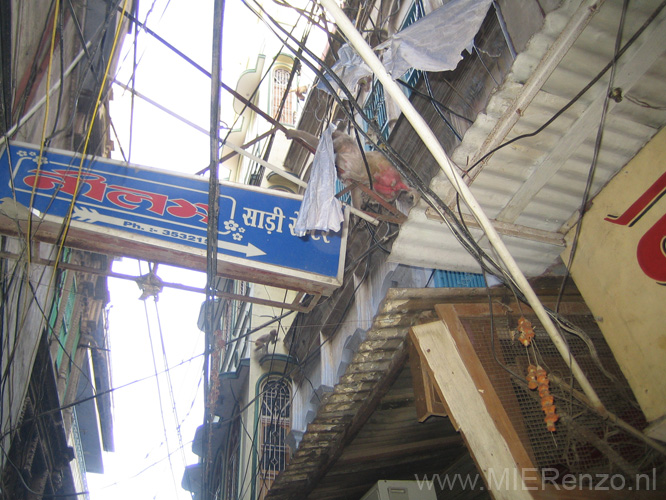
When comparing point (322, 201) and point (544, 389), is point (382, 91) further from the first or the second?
point (544, 389)

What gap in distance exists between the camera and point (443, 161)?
284 cm

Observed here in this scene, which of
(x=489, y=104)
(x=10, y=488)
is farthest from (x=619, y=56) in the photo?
(x=10, y=488)

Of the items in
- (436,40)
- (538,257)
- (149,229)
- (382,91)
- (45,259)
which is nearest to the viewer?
(436,40)

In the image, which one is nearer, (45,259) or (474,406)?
(474,406)

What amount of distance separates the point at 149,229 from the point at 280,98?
1454cm

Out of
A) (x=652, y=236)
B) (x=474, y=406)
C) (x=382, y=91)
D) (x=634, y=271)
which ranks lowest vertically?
(x=474, y=406)

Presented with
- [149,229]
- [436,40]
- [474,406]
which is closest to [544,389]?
[474,406]

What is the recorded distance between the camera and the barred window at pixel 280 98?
16906 mm

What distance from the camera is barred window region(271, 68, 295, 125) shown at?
16.9 m

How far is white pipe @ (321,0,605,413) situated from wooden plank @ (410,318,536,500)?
2.28 ft

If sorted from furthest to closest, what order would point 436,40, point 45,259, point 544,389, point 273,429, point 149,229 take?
1. point 273,429
2. point 45,259
3. point 149,229
4. point 436,40
5. point 544,389

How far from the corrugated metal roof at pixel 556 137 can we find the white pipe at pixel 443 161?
0.72 meters

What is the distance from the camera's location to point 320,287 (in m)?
4.43

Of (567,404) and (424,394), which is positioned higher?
(424,394)
